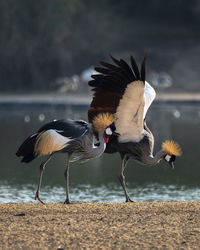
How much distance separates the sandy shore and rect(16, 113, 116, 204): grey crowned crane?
509 millimetres

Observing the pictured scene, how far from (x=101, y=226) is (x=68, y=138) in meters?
1.30

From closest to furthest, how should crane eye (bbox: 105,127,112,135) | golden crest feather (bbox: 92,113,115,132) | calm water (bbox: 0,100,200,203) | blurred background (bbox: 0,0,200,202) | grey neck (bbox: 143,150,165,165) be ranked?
golden crest feather (bbox: 92,113,115,132) → crane eye (bbox: 105,127,112,135) → grey neck (bbox: 143,150,165,165) → calm water (bbox: 0,100,200,203) → blurred background (bbox: 0,0,200,202)

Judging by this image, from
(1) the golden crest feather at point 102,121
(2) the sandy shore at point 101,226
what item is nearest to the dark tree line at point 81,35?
(1) the golden crest feather at point 102,121

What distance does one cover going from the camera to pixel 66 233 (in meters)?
4.95

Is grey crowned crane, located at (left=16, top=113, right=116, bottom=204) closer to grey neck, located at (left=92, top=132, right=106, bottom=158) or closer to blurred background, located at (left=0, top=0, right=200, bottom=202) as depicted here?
grey neck, located at (left=92, top=132, right=106, bottom=158)

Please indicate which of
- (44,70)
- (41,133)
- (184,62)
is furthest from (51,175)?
(184,62)

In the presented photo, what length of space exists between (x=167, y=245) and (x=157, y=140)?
9005 millimetres

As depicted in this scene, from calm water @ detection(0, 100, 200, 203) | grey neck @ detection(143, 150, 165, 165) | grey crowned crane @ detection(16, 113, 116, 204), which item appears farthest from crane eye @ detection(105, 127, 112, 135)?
calm water @ detection(0, 100, 200, 203)

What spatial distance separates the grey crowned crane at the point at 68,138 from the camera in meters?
6.19

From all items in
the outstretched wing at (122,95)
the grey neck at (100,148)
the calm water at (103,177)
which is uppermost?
the outstretched wing at (122,95)

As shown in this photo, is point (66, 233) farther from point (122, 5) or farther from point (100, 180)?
point (122, 5)

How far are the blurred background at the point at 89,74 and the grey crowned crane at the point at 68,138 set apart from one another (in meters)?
1.95

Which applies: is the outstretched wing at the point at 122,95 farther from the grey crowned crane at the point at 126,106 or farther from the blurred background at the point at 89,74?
the blurred background at the point at 89,74

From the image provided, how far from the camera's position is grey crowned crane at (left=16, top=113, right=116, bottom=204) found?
619 cm
